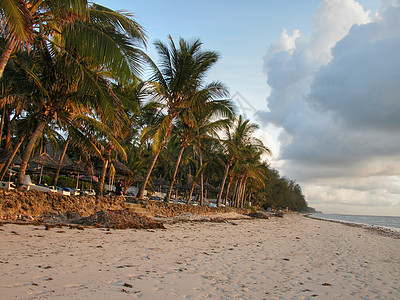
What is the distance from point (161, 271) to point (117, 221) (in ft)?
14.6

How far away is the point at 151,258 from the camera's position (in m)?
4.44

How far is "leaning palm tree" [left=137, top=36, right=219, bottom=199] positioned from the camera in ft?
44.6

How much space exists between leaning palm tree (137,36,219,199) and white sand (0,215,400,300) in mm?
8444

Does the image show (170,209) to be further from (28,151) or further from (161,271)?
(161,271)

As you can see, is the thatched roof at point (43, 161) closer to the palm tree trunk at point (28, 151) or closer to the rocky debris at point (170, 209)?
the palm tree trunk at point (28, 151)

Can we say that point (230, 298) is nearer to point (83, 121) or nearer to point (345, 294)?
point (345, 294)

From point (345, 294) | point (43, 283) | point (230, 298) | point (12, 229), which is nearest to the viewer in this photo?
point (43, 283)

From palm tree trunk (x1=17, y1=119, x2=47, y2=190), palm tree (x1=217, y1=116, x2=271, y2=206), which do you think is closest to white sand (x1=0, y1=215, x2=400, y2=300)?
palm tree trunk (x1=17, y1=119, x2=47, y2=190)

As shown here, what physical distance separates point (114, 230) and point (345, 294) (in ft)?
18.0

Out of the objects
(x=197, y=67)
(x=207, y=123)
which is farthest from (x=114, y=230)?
(x=207, y=123)

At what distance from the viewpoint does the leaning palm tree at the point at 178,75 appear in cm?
1359

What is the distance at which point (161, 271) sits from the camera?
372 cm

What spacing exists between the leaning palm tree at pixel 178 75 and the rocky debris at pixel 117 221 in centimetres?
504

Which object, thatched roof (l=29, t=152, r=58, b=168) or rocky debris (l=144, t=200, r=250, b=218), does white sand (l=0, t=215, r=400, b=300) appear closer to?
rocky debris (l=144, t=200, r=250, b=218)
